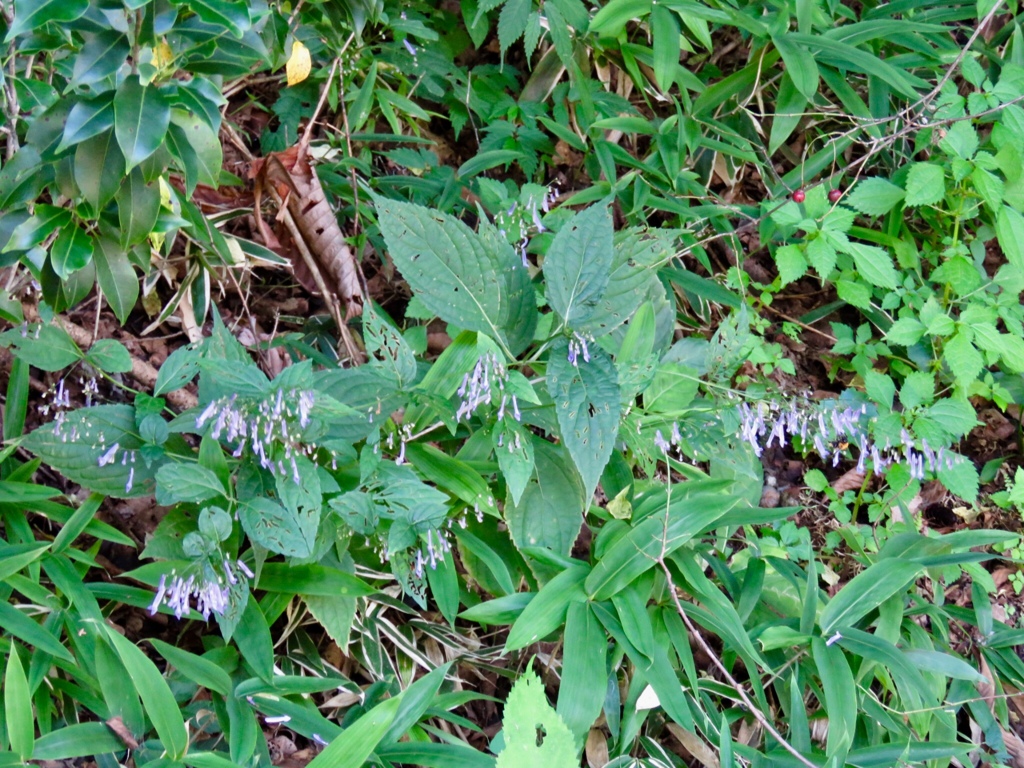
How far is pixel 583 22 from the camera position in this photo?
6.40 feet

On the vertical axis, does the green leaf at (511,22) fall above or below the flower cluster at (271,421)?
above

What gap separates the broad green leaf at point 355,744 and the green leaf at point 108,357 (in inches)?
26.0

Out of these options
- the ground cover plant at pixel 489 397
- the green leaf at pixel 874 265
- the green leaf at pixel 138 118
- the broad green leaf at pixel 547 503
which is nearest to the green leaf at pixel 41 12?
the ground cover plant at pixel 489 397

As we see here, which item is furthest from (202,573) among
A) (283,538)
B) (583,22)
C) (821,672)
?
(583,22)

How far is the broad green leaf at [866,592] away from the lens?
1483 mm

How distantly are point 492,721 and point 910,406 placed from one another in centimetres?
116

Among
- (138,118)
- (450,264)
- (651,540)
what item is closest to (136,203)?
(138,118)

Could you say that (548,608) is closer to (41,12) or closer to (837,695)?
(837,695)

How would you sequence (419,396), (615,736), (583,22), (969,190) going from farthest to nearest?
(969,190) → (583,22) → (615,736) → (419,396)

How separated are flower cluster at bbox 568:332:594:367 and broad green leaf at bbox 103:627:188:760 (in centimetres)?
69

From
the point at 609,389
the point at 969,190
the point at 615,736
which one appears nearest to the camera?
the point at 609,389

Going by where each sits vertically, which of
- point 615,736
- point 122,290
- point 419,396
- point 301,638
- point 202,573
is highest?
point 122,290

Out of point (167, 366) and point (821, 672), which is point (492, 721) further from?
point (167, 366)

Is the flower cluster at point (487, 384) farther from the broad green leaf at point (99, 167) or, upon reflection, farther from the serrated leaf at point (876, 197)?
the serrated leaf at point (876, 197)
